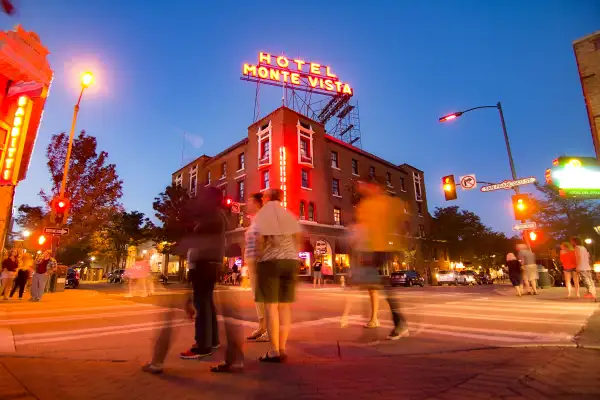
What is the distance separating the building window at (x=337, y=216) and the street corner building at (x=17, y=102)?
2319 cm

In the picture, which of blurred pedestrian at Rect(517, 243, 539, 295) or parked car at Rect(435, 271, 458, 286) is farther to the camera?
parked car at Rect(435, 271, 458, 286)

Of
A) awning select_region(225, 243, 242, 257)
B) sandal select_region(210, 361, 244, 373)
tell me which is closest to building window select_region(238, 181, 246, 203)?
awning select_region(225, 243, 242, 257)

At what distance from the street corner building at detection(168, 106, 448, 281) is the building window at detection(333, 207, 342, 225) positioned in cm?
4

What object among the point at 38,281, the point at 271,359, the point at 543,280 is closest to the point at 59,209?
the point at 38,281

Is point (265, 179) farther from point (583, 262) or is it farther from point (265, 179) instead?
point (583, 262)

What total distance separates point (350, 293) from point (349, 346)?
1.77m

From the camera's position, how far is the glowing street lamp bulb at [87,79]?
46.9ft

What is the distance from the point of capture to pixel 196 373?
9.07ft

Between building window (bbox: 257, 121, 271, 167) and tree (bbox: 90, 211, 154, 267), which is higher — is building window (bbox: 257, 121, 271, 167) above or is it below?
above

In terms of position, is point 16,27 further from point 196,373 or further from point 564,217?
point 564,217

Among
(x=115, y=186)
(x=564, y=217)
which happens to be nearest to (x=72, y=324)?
(x=115, y=186)

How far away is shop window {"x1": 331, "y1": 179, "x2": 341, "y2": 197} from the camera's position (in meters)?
31.0

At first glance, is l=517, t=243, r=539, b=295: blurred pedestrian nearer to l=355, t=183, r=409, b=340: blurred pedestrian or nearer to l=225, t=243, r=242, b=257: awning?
l=355, t=183, r=409, b=340: blurred pedestrian

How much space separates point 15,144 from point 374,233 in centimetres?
990
